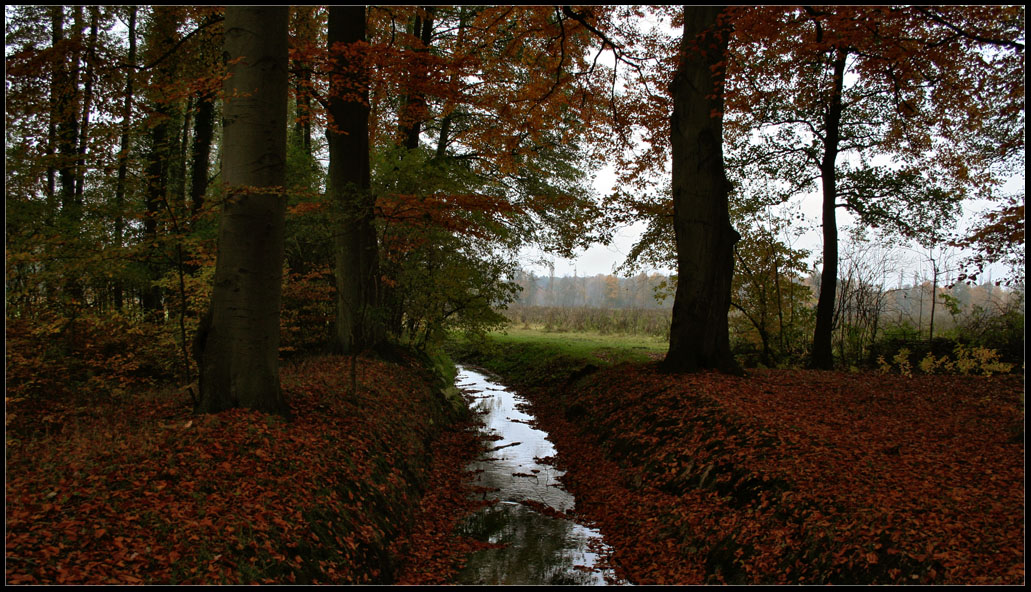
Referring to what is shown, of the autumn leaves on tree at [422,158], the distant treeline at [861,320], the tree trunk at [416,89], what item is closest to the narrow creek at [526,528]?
the autumn leaves on tree at [422,158]

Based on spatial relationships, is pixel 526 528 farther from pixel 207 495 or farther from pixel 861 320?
pixel 861 320

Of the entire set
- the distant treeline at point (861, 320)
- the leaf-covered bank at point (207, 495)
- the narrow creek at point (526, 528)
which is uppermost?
the distant treeline at point (861, 320)

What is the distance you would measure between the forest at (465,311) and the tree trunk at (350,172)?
8 centimetres

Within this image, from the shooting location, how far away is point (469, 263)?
12.4 meters

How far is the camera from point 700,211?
934 cm

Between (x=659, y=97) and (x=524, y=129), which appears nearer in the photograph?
(x=659, y=97)

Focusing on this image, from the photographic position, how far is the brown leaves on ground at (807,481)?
3600 mm

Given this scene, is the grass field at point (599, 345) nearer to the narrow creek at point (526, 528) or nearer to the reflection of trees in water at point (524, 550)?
the narrow creek at point (526, 528)

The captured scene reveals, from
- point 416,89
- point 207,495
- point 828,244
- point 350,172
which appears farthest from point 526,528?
point 828,244

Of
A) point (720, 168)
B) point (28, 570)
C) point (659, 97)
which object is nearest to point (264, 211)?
point (28, 570)

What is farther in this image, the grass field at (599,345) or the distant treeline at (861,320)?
the grass field at (599,345)

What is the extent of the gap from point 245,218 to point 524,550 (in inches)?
169

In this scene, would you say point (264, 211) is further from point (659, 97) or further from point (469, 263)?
point (659, 97)

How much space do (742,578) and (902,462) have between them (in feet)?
7.07
